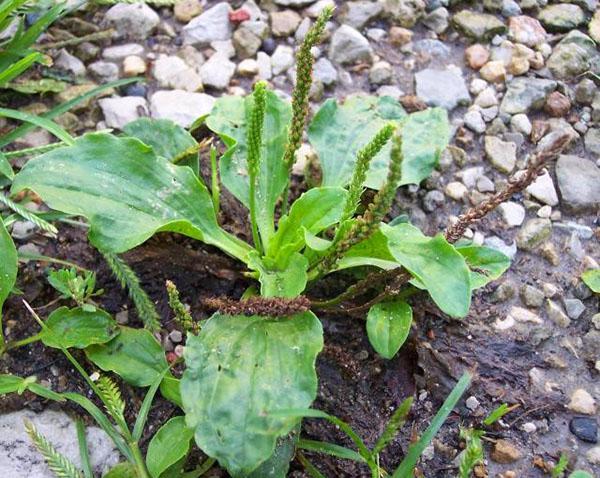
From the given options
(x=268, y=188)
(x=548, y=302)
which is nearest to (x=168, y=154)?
(x=268, y=188)

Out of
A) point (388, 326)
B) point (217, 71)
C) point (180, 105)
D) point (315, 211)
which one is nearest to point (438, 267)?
point (388, 326)

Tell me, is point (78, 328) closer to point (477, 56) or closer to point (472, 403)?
point (472, 403)

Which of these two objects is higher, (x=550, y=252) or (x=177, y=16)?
(x=177, y=16)

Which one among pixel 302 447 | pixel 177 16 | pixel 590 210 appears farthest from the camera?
pixel 177 16

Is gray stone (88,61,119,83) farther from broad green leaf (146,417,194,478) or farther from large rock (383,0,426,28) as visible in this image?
broad green leaf (146,417,194,478)

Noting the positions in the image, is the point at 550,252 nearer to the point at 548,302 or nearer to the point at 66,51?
the point at 548,302

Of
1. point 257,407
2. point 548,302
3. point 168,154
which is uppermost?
point 168,154
